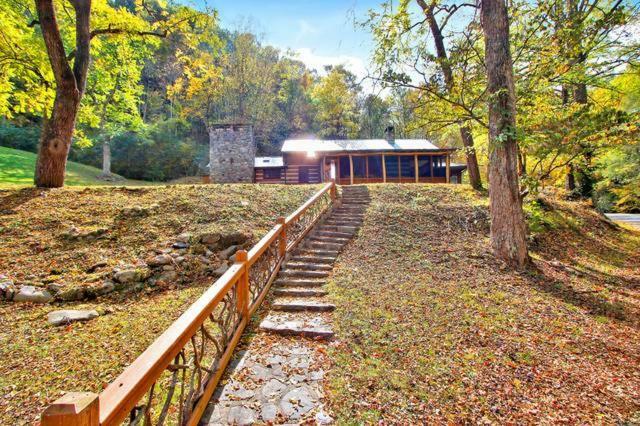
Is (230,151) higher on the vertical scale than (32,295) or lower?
higher

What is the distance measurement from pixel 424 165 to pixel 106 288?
21009 millimetres

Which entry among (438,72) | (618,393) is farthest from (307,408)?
(438,72)

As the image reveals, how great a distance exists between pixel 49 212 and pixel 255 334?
687cm

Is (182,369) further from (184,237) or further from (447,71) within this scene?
(447,71)

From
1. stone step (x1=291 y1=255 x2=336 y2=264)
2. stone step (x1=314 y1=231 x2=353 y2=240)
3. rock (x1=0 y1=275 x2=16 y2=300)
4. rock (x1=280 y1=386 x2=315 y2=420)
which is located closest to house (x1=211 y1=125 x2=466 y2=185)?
stone step (x1=314 y1=231 x2=353 y2=240)

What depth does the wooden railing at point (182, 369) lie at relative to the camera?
131 cm

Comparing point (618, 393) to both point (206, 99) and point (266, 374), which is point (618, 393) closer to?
point (266, 374)

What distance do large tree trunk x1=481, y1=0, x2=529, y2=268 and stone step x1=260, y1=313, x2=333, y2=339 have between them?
4.66 m

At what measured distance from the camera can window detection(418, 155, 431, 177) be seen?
22.3 meters

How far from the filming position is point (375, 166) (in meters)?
22.7

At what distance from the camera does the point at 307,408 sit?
2.70 meters

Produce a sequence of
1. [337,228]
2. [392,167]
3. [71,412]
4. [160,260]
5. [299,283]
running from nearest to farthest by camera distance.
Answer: [71,412] < [299,283] < [160,260] < [337,228] < [392,167]

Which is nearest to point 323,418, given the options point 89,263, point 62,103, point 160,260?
point 160,260

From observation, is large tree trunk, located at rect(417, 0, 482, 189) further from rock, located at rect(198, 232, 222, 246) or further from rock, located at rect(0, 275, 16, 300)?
rock, located at rect(0, 275, 16, 300)
